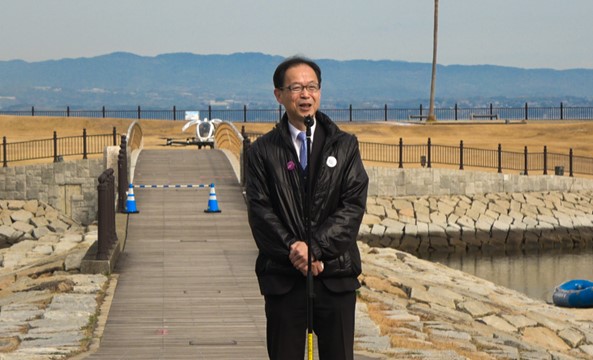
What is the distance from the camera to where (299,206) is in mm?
8461

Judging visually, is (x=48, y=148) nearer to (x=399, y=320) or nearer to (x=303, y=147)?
(x=399, y=320)

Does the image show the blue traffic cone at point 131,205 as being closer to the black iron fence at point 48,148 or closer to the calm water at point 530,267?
the calm water at point 530,267

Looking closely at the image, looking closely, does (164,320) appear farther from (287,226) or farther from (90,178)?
(90,178)

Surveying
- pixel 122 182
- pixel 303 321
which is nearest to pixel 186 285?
pixel 303 321

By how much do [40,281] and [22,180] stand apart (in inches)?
988

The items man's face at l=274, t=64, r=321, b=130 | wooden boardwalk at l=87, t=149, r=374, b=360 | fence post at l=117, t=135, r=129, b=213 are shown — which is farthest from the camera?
fence post at l=117, t=135, r=129, b=213

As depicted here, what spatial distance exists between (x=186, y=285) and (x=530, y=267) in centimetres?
2114

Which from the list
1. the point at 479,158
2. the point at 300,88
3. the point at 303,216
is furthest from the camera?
the point at 479,158

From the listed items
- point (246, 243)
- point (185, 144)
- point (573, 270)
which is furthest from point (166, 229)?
point (185, 144)

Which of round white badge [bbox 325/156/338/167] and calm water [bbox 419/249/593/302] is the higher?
round white badge [bbox 325/156/338/167]

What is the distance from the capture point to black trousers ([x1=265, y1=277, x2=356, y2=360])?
8469 millimetres

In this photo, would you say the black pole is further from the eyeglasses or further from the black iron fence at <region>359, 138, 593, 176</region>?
the black iron fence at <region>359, 138, 593, 176</region>

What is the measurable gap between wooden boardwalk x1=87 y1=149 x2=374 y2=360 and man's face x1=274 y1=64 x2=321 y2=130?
16.2 feet

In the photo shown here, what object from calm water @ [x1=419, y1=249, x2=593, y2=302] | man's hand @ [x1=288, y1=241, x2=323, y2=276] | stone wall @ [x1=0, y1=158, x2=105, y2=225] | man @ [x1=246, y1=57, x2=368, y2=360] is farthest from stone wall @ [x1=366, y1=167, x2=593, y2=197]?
man's hand @ [x1=288, y1=241, x2=323, y2=276]
